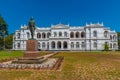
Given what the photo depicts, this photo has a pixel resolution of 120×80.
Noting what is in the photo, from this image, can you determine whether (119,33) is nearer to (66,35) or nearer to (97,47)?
(97,47)

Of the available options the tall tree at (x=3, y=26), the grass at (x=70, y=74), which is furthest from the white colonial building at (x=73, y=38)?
the grass at (x=70, y=74)

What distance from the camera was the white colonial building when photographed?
230 feet

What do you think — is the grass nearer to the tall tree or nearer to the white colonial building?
the tall tree

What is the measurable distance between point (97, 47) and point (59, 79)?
205ft

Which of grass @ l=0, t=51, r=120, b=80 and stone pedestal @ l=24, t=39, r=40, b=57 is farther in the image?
stone pedestal @ l=24, t=39, r=40, b=57

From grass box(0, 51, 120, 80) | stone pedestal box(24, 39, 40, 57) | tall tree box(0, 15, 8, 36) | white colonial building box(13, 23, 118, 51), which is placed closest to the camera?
grass box(0, 51, 120, 80)

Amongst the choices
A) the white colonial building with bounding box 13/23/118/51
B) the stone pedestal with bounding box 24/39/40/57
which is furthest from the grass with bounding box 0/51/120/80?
the white colonial building with bounding box 13/23/118/51

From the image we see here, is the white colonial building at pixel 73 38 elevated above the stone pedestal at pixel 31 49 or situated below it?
above

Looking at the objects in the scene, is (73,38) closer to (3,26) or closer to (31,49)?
(3,26)

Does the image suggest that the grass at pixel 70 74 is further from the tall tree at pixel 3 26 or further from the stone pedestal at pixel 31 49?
the tall tree at pixel 3 26

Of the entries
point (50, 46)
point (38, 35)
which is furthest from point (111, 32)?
point (38, 35)

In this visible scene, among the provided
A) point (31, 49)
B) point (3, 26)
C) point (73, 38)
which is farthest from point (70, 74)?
point (73, 38)

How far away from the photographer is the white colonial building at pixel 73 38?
70000 millimetres

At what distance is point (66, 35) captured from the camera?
7175cm
